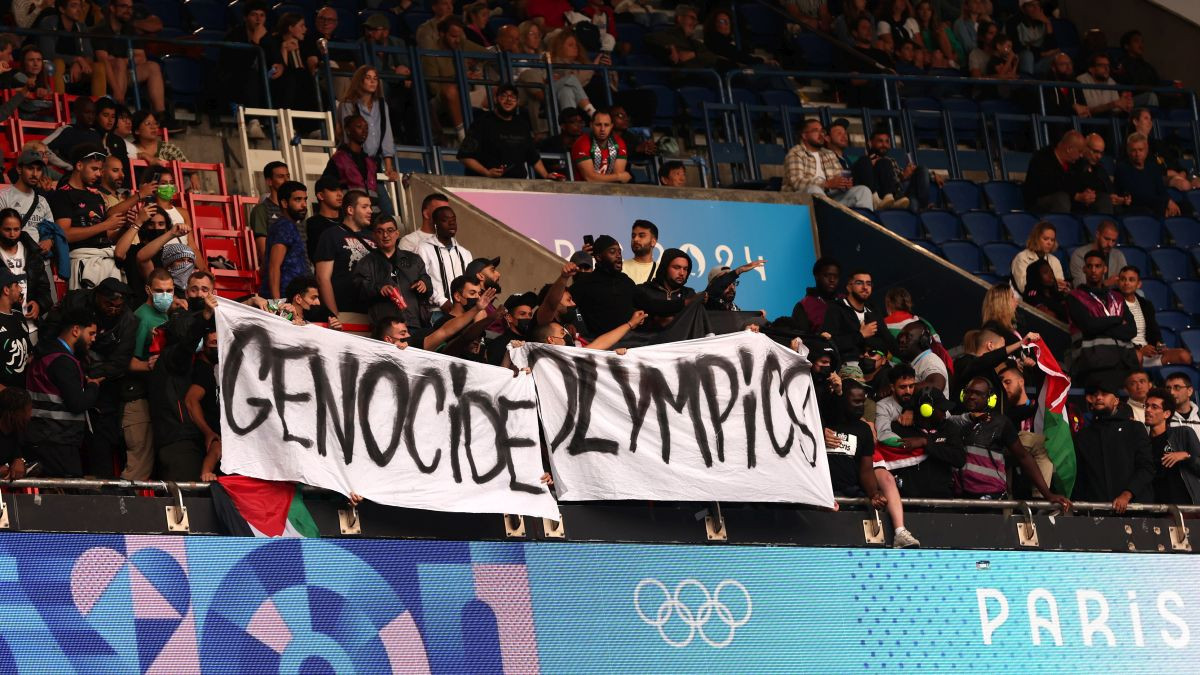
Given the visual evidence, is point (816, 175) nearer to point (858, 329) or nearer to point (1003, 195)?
point (1003, 195)

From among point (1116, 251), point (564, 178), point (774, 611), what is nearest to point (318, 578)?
point (774, 611)

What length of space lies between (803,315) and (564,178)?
3310 millimetres

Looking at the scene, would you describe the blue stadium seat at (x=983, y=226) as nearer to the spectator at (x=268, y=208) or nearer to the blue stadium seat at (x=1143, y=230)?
the blue stadium seat at (x=1143, y=230)

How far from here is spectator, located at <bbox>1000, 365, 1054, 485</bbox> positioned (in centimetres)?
1277

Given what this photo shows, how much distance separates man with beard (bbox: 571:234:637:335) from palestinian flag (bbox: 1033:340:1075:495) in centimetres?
284

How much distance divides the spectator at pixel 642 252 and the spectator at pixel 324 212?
70.7 inches

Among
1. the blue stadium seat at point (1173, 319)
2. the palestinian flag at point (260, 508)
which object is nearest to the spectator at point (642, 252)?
the palestinian flag at point (260, 508)

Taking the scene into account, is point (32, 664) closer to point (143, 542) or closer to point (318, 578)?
point (143, 542)

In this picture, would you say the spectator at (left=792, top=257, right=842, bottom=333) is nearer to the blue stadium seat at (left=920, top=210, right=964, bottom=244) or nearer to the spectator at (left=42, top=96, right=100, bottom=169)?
the blue stadium seat at (left=920, top=210, right=964, bottom=244)

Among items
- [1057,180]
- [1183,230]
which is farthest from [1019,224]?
[1183,230]

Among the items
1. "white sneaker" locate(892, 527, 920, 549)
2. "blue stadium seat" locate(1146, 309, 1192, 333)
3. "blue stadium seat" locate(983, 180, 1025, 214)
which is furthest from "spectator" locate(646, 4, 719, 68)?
"white sneaker" locate(892, 527, 920, 549)

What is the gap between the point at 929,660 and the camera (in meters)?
11.6

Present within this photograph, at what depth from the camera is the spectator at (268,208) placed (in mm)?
13062

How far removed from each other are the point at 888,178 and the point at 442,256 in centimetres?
531
